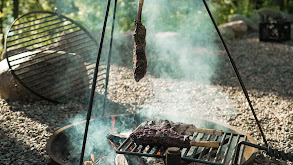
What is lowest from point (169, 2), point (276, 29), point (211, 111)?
point (211, 111)

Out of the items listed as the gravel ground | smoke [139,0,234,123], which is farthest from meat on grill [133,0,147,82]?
the gravel ground

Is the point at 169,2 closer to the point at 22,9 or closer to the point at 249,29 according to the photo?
the point at 249,29

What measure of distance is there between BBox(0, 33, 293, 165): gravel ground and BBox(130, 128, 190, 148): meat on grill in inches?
44.0

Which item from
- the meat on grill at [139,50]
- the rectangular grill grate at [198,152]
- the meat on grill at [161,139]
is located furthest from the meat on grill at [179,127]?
the meat on grill at [139,50]

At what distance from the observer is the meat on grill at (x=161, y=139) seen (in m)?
2.38

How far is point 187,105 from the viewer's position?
475 cm

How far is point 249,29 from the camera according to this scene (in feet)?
32.4

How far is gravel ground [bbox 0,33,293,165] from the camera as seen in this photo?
11.5 feet

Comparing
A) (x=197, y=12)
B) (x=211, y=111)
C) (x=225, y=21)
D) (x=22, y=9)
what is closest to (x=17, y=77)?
(x=211, y=111)

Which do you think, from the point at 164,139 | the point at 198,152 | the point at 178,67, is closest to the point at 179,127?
the point at 198,152

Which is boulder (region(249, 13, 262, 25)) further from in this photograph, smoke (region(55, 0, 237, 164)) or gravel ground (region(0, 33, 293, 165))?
gravel ground (region(0, 33, 293, 165))

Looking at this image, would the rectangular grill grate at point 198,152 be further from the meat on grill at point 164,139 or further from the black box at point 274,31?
the black box at point 274,31

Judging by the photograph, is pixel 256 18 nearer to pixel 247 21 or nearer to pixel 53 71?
pixel 247 21

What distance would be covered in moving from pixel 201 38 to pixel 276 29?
7.04 feet
